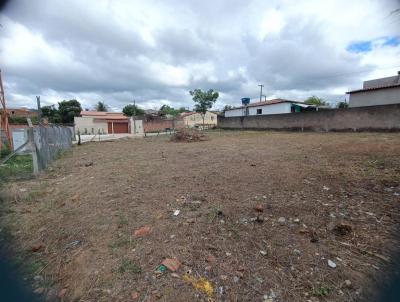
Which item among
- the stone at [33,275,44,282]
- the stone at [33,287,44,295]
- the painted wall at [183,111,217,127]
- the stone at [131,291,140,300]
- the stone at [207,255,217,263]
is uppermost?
the painted wall at [183,111,217,127]

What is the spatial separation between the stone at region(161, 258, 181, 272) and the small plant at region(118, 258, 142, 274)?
208 millimetres

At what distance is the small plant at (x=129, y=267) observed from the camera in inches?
65.1

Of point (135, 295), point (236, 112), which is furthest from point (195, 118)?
point (135, 295)

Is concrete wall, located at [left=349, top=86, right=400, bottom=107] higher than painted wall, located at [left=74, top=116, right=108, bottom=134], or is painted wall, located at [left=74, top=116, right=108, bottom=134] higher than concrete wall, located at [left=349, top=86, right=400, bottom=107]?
concrete wall, located at [left=349, top=86, right=400, bottom=107]

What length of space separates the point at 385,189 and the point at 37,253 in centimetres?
449

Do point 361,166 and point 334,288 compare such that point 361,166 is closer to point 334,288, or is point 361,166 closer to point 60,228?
point 334,288

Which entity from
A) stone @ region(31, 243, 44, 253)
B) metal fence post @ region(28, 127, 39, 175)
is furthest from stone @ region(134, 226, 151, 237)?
metal fence post @ region(28, 127, 39, 175)

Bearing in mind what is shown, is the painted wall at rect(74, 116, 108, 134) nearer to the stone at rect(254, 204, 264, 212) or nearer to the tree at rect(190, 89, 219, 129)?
the tree at rect(190, 89, 219, 129)

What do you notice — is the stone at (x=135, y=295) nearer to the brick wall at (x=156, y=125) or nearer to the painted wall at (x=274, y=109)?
the painted wall at (x=274, y=109)

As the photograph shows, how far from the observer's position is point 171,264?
5.63 feet

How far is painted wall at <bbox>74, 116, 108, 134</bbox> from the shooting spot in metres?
30.1

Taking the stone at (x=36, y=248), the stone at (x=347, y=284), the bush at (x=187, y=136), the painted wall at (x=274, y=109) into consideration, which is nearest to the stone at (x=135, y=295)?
the stone at (x=36, y=248)

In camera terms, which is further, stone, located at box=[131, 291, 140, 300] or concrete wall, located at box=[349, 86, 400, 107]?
concrete wall, located at box=[349, 86, 400, 107]

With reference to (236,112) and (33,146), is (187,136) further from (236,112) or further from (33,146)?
(236,112)
